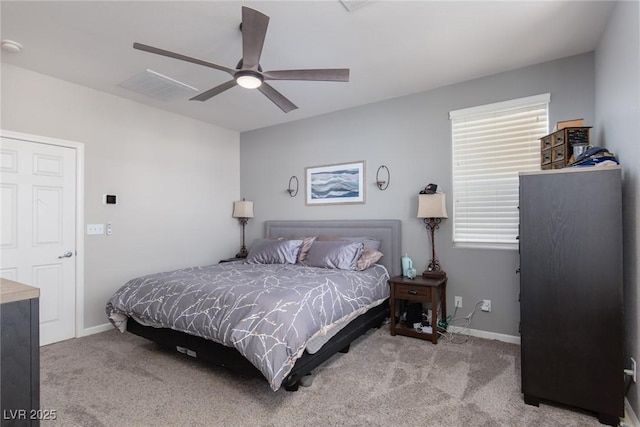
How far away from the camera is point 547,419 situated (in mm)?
1965

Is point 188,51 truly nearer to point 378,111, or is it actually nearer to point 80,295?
point 378,111

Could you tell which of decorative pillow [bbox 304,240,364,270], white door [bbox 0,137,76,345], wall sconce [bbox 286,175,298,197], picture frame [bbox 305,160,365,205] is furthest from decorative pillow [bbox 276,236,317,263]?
white door [bbox 0,137,76,345]

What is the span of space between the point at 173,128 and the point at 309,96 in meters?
2.02

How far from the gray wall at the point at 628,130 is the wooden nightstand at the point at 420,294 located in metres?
1.41

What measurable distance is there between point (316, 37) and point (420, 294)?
2.60 metres

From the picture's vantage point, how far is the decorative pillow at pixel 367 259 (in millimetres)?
3469

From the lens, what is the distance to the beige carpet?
1982 mm

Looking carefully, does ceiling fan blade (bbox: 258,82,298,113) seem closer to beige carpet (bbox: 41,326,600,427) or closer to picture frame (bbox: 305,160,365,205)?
picture frame (bbox: 305,160,365,205)

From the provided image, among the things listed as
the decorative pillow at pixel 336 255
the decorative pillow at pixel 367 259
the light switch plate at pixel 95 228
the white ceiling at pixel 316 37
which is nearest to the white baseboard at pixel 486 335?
the decorative pillow at pixel 367 259

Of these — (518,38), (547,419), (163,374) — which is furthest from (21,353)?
(518,38)

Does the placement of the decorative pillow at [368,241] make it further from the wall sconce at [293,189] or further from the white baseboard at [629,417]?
the white baseboard at [629,417]

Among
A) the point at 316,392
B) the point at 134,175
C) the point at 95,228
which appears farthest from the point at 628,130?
the point at 95,228

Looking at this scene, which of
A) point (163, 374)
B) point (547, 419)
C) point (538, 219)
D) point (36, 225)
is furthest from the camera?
point (36, 225)

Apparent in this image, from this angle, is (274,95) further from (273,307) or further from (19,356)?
(19,356)
